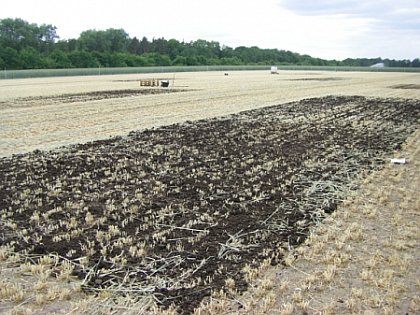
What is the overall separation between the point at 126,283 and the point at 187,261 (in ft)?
2.70

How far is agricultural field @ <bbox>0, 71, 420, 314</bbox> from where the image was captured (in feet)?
17.5

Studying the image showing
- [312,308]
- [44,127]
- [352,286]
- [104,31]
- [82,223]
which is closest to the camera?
[312,308]

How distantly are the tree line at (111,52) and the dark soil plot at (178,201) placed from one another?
7302 centimetres

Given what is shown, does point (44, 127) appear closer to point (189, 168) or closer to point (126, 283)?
point (189, 168)

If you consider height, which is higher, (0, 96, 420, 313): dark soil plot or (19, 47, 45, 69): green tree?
(19, 47, 45, 69): green tree

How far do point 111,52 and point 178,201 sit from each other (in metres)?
109

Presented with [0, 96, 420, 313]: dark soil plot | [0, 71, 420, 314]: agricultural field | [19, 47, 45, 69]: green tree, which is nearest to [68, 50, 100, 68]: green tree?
[19, 47, 45, 69]: green tree

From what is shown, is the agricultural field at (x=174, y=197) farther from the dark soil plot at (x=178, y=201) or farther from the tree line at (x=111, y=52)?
the tree line at (x=111, y=52)

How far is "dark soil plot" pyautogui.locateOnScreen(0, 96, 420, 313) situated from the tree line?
7302 centimetres

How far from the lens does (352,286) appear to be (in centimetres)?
508

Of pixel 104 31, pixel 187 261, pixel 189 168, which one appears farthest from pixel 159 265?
pixel 104 31

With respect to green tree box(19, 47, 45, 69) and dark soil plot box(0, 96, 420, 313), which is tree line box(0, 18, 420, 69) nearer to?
green tree box(19, 47, 45, 69)

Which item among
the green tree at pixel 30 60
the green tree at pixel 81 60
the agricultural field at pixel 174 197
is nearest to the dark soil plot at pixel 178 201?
the agricultural field at pixel 174 197

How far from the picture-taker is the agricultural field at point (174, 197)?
534 cm
